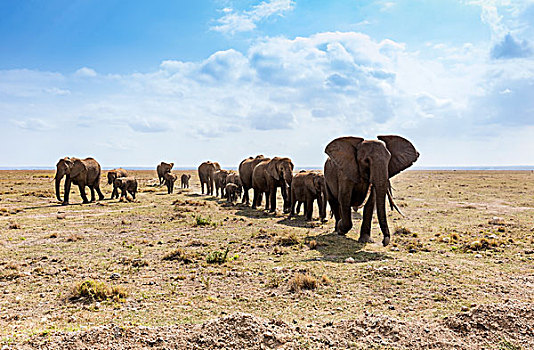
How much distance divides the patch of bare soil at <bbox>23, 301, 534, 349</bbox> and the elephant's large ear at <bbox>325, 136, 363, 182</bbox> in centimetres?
674

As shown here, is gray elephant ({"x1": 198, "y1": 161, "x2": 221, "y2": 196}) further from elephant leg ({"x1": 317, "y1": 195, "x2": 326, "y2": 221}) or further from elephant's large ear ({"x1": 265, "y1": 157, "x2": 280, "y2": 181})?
elephant leg ({"x1": 317, "y1": 195, "x2": 326, "y2": 221})

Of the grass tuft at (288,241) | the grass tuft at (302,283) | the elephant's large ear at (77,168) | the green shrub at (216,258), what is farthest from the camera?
the elephant's large ear at (77,168)

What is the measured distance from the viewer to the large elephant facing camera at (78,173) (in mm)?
25266

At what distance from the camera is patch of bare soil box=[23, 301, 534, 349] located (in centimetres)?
539

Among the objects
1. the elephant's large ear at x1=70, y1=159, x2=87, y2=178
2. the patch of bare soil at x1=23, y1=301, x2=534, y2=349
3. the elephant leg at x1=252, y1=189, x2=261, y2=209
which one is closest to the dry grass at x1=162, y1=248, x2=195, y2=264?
the patch of bare soil at x1=23, y1=301, x2=534, y2=349

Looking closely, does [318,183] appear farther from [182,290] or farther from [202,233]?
[182,290]

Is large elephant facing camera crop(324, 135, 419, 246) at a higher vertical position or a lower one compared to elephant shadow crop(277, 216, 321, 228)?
higher

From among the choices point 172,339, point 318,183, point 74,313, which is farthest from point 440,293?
point 318,183

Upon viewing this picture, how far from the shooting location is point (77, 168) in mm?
25984

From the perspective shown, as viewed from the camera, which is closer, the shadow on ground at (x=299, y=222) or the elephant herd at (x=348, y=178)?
the elephant herd at (x=348, y=178)

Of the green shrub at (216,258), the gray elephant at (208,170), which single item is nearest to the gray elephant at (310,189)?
the green shrub at (216,258)

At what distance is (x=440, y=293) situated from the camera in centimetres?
723

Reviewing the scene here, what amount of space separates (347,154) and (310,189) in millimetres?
5518

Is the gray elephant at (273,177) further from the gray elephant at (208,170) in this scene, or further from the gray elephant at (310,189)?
the gray elephant at (208,170)
